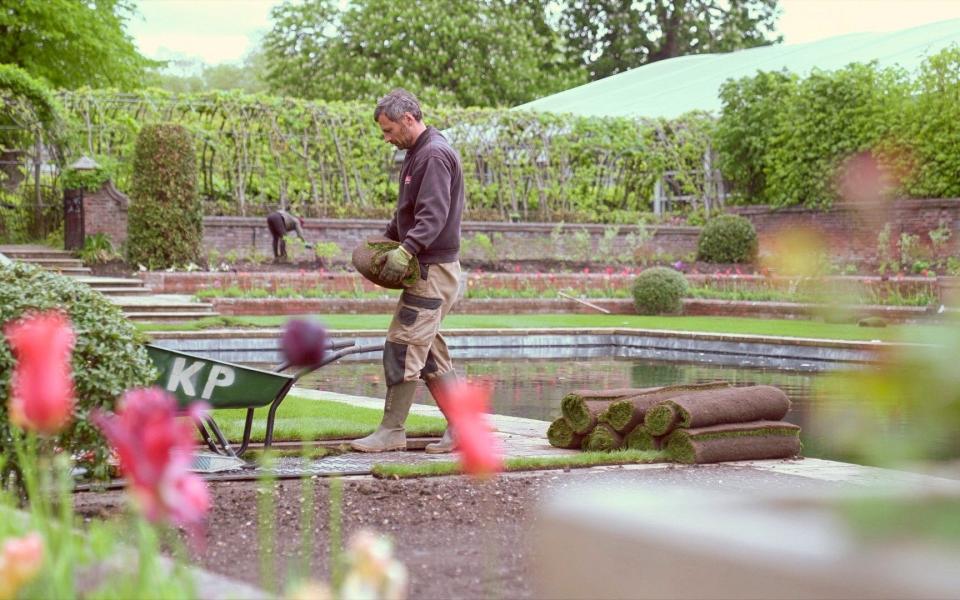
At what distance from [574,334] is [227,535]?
40.5 feet

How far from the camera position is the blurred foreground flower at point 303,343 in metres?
2.75

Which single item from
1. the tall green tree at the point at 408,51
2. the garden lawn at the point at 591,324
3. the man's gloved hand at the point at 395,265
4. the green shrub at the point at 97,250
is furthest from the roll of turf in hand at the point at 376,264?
the tall green tree at the point at 408,51

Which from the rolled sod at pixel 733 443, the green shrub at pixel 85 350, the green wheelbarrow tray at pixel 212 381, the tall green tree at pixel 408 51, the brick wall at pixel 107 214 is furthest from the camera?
the tall green tree at pixel 408 51

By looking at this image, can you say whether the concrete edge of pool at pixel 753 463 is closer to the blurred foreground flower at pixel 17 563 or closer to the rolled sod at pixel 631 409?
the rolled sod at pixel 631 409

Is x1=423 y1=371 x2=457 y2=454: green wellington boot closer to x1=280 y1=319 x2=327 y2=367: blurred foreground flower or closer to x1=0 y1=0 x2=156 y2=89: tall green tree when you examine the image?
x1=280 y1=319 x2=327 y2=367: blurred foreground flower

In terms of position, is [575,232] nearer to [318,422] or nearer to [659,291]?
[659,291]

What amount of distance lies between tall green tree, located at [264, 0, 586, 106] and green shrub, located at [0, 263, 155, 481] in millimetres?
31523

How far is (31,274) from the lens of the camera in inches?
183

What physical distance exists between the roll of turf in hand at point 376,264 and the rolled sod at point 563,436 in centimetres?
122

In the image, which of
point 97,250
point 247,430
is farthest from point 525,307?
point 247,430

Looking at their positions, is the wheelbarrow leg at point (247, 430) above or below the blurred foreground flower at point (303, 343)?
below

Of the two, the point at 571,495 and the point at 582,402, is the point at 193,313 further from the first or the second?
the point at 571,495

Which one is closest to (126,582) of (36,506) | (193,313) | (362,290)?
(36,506)

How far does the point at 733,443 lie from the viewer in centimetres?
665
